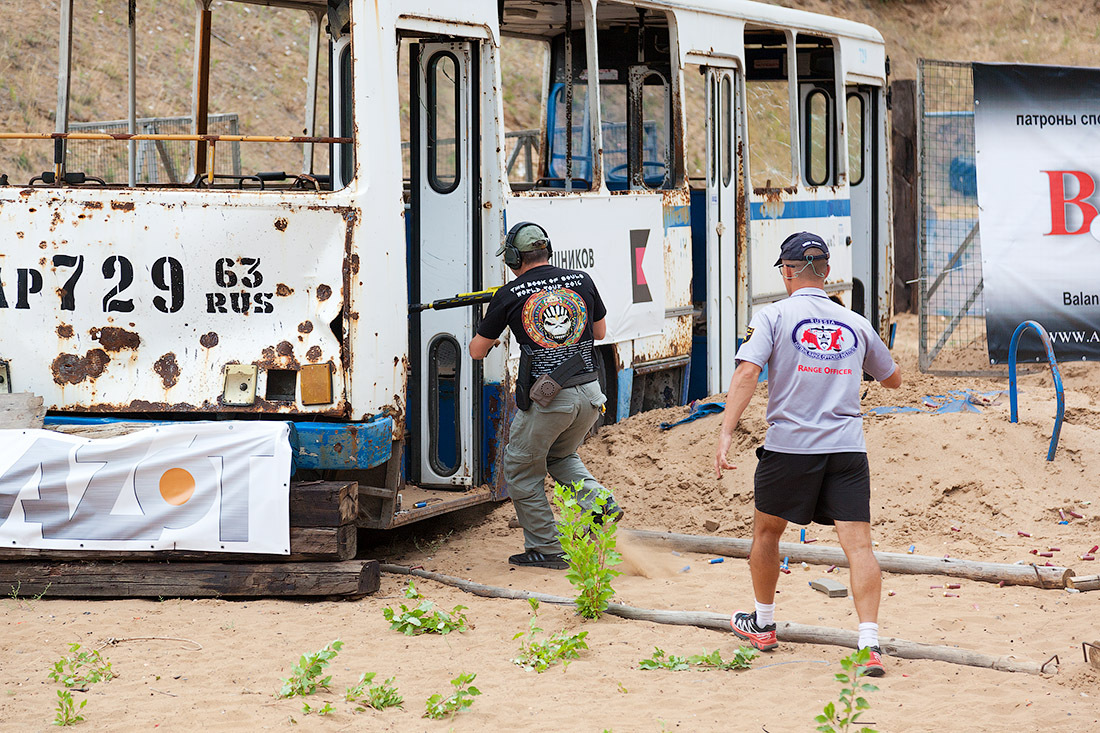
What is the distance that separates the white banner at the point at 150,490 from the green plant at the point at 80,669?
966mm

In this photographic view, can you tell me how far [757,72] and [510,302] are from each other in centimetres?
535

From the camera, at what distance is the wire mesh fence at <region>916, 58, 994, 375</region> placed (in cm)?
1034

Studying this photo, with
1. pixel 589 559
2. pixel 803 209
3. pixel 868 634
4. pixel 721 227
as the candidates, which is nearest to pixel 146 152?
pixel 721 227

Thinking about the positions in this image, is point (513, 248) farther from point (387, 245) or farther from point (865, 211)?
point (865, 211)

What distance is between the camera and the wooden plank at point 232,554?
605cm

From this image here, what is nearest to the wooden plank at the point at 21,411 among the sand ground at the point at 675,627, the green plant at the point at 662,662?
the sand ground at the point at 675,627

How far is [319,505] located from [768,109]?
613 cm

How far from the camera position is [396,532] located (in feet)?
25.0

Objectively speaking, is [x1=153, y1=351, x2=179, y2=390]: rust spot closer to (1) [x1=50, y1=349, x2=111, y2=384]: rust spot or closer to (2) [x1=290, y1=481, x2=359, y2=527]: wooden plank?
(1) [x1=50, y1=349, x2=111, y2=384]: rust spot

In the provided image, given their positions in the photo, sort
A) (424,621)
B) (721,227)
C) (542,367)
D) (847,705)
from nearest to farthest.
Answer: (847,705) < (424,621) < (542,367) < (721,227)

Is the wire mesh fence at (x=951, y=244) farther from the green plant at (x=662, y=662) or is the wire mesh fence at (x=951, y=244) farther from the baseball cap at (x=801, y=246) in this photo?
the green plant at (x=662, y=662)

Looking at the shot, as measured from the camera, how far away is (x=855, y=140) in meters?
12.2

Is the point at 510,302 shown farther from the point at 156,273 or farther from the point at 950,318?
the point at 950,318

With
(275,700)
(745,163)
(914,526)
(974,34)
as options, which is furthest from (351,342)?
(974,34)
